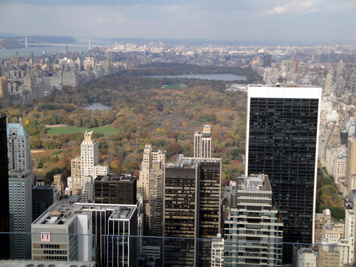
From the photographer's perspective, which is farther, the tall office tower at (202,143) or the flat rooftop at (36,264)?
the tall office tower at (202,143)

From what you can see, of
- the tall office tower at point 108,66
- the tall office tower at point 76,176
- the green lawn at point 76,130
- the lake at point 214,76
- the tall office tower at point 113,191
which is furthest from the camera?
the tall office tower at point 108,66

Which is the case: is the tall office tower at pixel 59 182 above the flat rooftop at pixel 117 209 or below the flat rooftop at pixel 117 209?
below

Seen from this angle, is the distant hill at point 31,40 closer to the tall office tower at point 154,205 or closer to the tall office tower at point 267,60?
the tall office tower at point 154,205

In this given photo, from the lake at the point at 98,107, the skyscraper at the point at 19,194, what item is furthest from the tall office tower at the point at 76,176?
the lake at the point at 98,107

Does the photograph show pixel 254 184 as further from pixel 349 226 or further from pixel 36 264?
pixel 349 226

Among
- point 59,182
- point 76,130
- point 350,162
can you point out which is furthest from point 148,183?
point 76,130

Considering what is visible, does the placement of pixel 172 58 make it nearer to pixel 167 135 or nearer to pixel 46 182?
pixel 167 135

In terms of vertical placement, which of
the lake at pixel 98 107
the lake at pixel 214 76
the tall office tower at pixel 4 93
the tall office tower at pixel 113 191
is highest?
the lake at pixel 214 76

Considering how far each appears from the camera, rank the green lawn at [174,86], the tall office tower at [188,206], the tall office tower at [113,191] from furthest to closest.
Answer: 1. the green lawn at [174,86]
2. the tall office tower at [113,191]
3. the tall office tower at [188,206]
